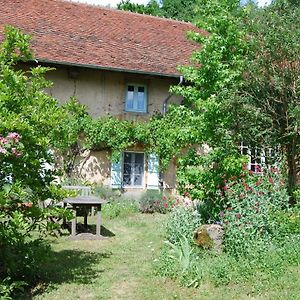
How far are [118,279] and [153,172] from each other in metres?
8.62

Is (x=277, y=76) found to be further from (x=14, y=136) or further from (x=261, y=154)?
(x=14, y=136)

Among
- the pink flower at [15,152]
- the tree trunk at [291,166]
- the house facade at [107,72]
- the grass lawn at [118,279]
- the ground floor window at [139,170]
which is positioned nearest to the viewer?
the pink flower at [15,152]

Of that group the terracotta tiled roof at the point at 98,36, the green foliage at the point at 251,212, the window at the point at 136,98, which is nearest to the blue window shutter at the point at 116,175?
the window at the point at 136,98

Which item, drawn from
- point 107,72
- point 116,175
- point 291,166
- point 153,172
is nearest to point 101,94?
point 107,72

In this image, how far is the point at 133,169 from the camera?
15336 mm

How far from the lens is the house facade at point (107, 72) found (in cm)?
1447

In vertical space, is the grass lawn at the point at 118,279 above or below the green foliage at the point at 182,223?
below

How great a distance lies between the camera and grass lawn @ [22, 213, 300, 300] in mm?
6008

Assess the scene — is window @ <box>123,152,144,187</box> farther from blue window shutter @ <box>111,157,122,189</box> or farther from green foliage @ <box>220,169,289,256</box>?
green foliage @ <box>220,169,289,256</box>

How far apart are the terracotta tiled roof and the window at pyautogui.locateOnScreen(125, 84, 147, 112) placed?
0.89m

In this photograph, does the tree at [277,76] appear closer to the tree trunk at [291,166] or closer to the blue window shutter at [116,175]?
the tree trunk at [291,166]

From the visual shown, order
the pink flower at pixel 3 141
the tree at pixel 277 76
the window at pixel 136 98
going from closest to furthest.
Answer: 1. the pink flower at pixel 3 141
2. the tree at pixel 277 76
3. the window at pixel 136 98

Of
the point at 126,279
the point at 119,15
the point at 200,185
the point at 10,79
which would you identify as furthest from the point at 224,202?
the point at 119,15

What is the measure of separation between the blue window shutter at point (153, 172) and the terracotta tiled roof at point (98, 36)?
2782mm
